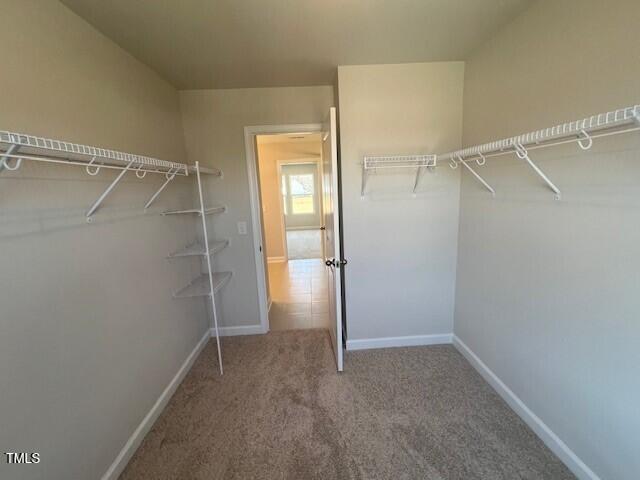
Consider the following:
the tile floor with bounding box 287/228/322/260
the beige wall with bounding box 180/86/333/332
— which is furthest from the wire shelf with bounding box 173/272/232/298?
the tile floor with bounding box 287/228/322/260

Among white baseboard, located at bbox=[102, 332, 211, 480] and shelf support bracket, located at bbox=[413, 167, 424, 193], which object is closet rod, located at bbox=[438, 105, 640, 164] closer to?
shelf support bracket, located at bbox=[413, 167, 424, 193]

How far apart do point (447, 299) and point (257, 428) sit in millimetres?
1878

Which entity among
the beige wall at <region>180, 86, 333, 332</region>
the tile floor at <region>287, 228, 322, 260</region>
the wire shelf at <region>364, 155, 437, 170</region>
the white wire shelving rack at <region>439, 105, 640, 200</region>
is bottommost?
the tile floor at <region>287, 228, 322, 260</region>

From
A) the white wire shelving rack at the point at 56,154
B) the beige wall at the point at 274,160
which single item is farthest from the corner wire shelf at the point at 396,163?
the beige wall at the point at 274,160

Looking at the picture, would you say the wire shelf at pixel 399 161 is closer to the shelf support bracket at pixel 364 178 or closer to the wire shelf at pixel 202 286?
the shelf support bracket at pixel 364 178

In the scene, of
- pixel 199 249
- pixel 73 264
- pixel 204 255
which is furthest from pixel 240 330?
pixel 73 264

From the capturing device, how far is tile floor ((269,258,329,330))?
3.21 meters

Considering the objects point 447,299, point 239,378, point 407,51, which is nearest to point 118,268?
point 239,378

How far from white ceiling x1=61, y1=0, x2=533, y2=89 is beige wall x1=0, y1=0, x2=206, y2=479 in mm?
214

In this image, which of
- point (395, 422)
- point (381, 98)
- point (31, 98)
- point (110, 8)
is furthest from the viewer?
point (381, 98)

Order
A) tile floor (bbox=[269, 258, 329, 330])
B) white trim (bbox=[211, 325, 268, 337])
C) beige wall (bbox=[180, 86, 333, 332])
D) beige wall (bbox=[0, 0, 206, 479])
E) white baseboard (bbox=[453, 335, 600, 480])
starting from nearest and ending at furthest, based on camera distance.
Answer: beige wall (bbox=[0, 0, 206, 479])
white baseboard (bbox=[453, 335, 600, 480])
beige wall (bbox=[180, 86, 333, 332])
white trim (bbox=[211, 325, 268, 337])
tile floor (bbox=[269, 258, 329, 330])

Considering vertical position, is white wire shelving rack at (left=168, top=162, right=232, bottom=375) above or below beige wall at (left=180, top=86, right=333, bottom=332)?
below

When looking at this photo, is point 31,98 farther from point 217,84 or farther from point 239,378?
point 239,378

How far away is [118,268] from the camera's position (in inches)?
62.6
